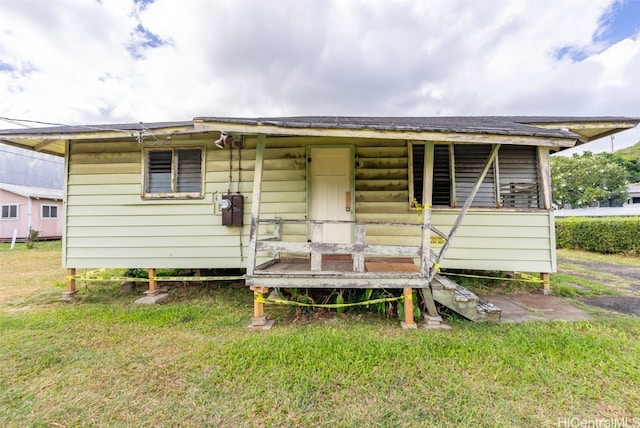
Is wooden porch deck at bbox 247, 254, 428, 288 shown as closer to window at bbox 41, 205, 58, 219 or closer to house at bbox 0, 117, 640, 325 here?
house at bbox 0, 117, 640, 325

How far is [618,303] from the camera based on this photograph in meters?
4.16

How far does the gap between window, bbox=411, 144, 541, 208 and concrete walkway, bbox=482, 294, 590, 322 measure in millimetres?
1580

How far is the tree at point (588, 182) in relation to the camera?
23109 millimetres

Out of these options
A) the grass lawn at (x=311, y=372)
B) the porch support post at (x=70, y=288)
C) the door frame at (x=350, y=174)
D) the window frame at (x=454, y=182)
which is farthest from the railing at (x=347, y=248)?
the porch support post at (x=70, y=288)

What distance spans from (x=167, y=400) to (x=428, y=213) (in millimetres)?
3161

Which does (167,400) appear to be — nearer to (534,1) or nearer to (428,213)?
(428,213)

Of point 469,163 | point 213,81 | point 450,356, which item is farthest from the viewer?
point 213,81

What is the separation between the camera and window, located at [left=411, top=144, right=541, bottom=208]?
4723 mm

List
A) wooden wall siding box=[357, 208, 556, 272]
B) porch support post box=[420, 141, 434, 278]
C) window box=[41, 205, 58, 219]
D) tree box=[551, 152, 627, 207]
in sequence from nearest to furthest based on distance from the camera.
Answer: porch support post box=[420, 141, 434, 278]
wooden wall siding box=[357, 208, 556, 272]
window box=[41, 205, 58, 219]
tree box=[551, 152, 627, 207]

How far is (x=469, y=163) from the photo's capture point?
4.76 m

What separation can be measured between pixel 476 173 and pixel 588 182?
93.0 feet

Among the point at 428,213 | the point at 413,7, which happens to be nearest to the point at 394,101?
the point at 413,7

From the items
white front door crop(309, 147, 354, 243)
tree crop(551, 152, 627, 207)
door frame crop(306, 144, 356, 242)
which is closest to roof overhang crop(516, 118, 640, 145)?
door frame crop(306, 144, 356, 242)

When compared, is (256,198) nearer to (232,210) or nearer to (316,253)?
(316,253)
